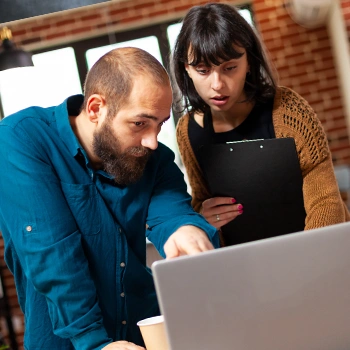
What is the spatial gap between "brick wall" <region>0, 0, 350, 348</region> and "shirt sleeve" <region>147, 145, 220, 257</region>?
399 centimetres

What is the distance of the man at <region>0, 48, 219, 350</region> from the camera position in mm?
1213

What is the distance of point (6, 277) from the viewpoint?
17.4 ft

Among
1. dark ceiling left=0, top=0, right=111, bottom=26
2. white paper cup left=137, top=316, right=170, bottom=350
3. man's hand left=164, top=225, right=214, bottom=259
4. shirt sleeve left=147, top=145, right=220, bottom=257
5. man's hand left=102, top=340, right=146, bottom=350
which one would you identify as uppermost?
dark ceiling left=0, top=0, right=111, bottom=26

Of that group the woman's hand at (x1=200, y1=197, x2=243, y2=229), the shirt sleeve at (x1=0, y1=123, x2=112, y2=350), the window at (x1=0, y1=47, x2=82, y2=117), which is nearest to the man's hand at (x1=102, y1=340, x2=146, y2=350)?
the shirt sleeve at (x1=0, y1=123, x2=112, y2=350)

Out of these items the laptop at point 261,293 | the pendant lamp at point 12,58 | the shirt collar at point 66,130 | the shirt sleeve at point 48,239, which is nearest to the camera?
the laptop at point 261,293

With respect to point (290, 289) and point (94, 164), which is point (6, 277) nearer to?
point (94, 164)

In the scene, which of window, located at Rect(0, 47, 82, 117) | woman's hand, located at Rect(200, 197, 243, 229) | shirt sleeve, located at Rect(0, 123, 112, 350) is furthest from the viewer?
window, located at Rect(0, 47, 82, 117)

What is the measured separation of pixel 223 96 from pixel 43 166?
64 centimetres

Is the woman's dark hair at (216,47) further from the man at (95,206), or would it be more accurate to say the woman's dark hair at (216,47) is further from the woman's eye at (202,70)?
the man at (95,206)

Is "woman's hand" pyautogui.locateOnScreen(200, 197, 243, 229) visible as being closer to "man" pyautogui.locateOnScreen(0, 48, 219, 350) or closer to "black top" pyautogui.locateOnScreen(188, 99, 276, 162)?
Result: "black top" pyautogui.locateOnScreen(188, 99, 276, 162)

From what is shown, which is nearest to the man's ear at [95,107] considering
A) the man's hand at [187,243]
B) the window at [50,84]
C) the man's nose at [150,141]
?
the man's nose at [150,141]

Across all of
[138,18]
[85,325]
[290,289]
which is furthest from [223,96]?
[138,18]

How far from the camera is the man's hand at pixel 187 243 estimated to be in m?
1.25

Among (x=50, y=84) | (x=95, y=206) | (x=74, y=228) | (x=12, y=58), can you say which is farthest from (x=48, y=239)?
(x=50, y=84)
